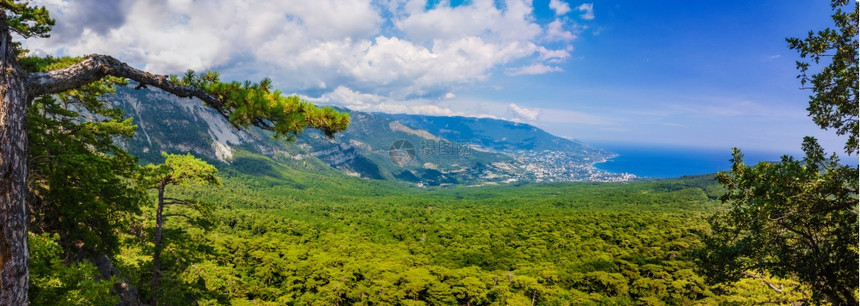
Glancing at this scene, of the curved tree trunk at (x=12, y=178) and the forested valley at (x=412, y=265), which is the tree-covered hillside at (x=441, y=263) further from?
the curved tree trunk at (x=12, y=178)

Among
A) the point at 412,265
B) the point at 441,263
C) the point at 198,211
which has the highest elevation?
the point at 198,211

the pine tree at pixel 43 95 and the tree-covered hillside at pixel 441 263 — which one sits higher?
the pine tree at pixel 43 95

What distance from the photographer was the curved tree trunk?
3.64 metres

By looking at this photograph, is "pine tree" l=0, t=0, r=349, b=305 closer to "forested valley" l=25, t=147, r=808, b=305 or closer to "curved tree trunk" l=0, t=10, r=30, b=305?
"curved tree trunk" l=0, t=10, r=30, b=305

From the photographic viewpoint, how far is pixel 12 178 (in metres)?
3.74

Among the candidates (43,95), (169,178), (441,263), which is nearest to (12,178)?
(43,95)

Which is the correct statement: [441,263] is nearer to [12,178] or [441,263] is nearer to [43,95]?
[43,95]

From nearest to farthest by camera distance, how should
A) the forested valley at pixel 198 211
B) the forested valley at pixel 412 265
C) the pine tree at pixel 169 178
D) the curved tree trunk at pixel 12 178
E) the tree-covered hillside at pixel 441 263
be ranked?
the curved tree trunk at pixel 12 178, the forested valley at pixel 198 211, the pine tree at pixel 169 178, the forested valley at pixel 412 265, the tree-covered hillside at pixel 441 263

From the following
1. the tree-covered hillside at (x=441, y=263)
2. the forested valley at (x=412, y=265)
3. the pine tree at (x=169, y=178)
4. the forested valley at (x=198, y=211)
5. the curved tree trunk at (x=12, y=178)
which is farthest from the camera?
the tree-covered hillside at (x=441, y=263)

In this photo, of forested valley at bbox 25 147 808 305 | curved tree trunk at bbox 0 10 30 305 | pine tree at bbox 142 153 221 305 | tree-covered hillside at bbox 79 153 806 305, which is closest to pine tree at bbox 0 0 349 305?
curved tree trunk at bbox 0 10 30 305

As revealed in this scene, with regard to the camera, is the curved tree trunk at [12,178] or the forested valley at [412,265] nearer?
the curved tree trunk at [12,178]

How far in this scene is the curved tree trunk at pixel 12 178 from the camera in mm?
3645

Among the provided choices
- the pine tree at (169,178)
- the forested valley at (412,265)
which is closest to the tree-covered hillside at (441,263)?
the forested valley at (412,265)

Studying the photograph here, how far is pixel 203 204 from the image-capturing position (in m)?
12.2
